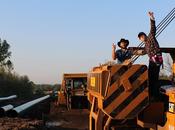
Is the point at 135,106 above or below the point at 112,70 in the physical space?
below

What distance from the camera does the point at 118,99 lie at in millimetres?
7277

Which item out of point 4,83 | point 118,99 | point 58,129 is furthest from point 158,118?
point 4,83

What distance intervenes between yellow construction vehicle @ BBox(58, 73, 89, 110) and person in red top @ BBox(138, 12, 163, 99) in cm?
1779

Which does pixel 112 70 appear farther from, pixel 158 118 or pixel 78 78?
pixel 78 78

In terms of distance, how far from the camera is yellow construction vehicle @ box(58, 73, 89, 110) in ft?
84.7

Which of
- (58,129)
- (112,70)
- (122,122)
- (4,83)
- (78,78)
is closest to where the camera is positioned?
(112,70)

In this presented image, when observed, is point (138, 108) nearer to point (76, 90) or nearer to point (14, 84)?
point (76, 90)

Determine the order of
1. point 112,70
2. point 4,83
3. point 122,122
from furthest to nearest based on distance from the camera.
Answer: point 4,83 < point 122,122 < point 112,70

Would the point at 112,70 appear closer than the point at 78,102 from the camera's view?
Yes

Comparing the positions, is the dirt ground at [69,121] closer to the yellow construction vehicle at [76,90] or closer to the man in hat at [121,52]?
the yellow construction vehicle at [76,90]

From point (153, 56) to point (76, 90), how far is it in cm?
1834

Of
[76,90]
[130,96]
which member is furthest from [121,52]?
[76,90]

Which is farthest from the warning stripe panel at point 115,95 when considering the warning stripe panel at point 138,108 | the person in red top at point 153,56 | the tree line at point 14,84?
the tree line at point 14,84

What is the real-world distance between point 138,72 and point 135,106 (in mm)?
485
